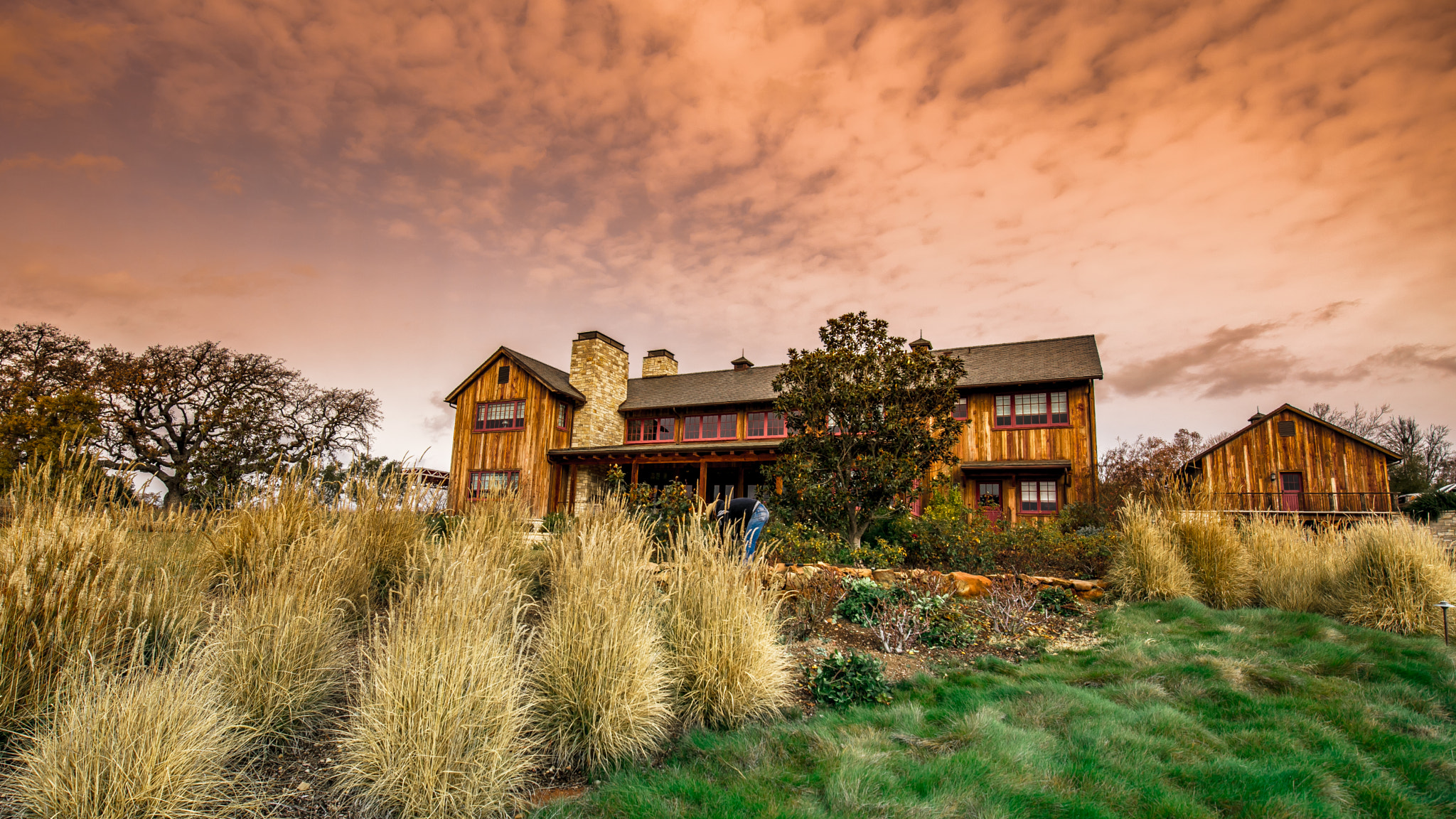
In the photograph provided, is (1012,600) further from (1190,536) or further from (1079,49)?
Answer: (1079,49)

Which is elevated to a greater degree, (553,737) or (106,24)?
(106,24)

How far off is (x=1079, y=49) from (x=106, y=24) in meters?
10.1

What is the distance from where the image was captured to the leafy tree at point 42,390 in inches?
746

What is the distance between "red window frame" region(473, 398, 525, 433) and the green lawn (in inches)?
756

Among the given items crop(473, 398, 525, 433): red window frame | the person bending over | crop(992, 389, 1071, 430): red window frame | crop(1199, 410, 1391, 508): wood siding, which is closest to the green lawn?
the person bending over

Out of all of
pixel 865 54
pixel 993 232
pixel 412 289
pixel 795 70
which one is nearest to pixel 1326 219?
pixel 993 232

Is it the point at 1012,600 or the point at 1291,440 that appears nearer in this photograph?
the point at 1012,600

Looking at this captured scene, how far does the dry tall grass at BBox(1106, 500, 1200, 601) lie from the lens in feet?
22.6

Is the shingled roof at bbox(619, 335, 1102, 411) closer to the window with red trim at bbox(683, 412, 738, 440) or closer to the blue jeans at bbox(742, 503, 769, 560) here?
the window with red trim at bbox(683, 412, 738, 440)

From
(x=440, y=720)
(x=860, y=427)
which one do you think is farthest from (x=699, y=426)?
(x=440, y=720)

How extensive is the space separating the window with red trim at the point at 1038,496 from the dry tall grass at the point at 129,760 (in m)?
18.3

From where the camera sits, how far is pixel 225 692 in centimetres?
294

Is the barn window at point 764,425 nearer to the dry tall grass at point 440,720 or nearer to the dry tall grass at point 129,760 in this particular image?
the dry tall grass at point 440,720

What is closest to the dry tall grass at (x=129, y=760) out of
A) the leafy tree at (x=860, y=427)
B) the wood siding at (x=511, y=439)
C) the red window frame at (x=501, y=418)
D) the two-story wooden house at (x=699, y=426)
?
the leafy tree at (x=860, y=427)
